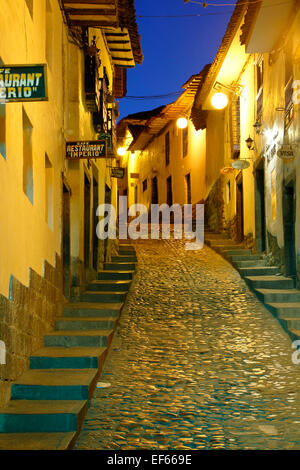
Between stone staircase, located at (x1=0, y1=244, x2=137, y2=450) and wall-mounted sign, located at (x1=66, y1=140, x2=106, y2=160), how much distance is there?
8.98ft

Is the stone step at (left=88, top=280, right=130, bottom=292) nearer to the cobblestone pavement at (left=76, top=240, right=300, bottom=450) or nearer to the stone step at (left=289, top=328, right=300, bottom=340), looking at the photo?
the cobblestone pavement at (left=76, top=240, right=300, bottom=450)

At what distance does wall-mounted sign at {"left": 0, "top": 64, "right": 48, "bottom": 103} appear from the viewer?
5230mm

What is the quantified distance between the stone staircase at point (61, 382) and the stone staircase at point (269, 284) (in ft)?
9.27

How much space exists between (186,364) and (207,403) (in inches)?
56.3

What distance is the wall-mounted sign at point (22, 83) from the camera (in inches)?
206

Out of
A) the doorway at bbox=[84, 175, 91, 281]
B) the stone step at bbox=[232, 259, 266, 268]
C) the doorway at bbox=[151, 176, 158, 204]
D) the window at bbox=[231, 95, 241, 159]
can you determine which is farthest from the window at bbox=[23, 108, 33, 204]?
the doorway at bbox=[151, 176, 158, 204]

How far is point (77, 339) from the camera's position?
26.7 feet

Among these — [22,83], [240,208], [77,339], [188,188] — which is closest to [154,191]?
[188,188]

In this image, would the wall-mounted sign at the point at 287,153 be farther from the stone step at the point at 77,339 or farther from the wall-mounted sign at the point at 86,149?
the stone step at the point at 77,339

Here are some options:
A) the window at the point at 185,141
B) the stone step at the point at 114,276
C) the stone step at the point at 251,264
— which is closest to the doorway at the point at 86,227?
the stone step at the point at 114,276

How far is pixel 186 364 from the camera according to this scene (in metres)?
7.69

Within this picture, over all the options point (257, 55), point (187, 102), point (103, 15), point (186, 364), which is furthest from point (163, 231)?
point (186, 364)
